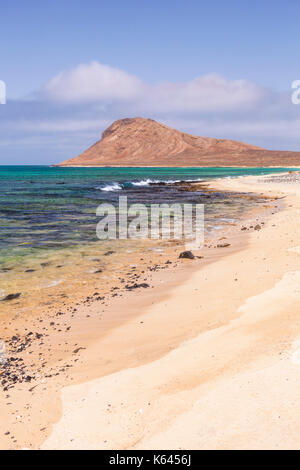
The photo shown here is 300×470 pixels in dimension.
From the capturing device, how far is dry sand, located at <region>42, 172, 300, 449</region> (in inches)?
128

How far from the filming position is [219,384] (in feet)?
13.0

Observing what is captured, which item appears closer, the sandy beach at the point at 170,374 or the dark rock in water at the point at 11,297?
the sandy beach at the point at 170,374

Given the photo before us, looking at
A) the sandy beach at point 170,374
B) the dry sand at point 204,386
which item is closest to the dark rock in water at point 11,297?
the sandy beach at point 170,374

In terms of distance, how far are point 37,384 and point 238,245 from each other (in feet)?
30.7

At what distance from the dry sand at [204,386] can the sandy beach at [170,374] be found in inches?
0.5

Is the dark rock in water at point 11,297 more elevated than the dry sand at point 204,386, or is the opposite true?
the dry sand at point 204,386

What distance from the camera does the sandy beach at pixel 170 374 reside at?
3336 millimetres

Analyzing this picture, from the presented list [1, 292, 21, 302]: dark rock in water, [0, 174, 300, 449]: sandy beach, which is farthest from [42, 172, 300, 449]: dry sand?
[1, 292, 21, 302]: dark rock in water

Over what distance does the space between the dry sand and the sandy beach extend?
12 mm

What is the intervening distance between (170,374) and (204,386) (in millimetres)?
549

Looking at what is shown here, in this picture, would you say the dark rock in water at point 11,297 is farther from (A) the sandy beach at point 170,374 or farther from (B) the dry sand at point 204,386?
(B) the dry sand at point 204,386
